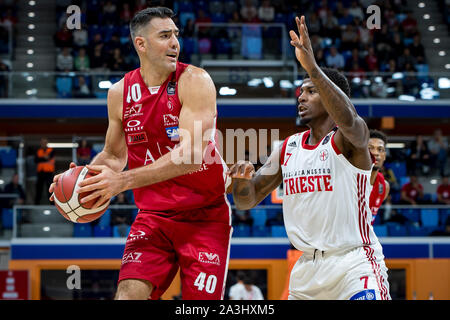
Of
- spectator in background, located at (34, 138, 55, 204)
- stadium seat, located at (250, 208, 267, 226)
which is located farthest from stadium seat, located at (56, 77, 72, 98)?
stadium seat, located at (250, 208, 267, 226)

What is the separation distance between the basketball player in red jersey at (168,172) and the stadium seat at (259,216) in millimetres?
9332

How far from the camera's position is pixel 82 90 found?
1595cm

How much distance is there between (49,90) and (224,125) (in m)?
4.64

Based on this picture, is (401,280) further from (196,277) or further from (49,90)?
(196,277)

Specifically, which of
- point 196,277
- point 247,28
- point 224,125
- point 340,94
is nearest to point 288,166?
point 340,94

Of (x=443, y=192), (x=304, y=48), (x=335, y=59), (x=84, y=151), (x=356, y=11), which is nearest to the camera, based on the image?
(x=304, y=48)

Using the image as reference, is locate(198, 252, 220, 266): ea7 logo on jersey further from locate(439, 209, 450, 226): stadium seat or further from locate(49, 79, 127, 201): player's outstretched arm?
locate(439, 209, 450, 226): stadium seat

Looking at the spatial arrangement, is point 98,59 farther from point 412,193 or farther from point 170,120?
point 170,120

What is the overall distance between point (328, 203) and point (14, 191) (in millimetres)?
11369

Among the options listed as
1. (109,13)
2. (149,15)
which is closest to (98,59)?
(109,13)

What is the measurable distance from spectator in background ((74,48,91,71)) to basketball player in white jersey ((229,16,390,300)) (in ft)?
39.0

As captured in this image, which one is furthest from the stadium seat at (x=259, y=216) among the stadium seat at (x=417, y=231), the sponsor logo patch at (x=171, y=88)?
the sponsor logo patch at (x=171, y=88)

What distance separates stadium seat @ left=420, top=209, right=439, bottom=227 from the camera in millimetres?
13812

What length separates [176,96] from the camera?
438cm
